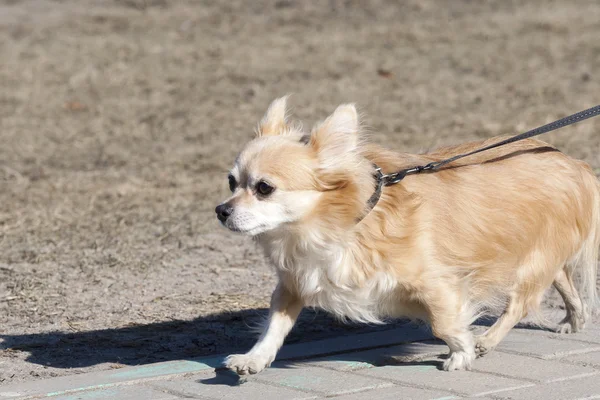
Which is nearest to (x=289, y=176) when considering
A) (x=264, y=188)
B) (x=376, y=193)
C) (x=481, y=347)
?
(x=264, y=188)

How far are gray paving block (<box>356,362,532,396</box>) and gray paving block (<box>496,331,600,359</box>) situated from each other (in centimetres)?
36

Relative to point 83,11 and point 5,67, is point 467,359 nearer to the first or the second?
point 5,67

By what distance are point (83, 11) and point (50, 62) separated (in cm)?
281

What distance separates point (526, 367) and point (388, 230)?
78 cm

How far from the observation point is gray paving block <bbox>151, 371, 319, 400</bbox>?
3.78m

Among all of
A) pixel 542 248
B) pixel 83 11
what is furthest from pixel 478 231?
pixel 83 11

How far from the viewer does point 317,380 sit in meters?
3.96

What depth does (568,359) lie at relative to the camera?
13.5ft

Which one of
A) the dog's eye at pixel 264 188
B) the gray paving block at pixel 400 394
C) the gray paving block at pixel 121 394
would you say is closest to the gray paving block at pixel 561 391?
the gray paving block at pixel 400 394

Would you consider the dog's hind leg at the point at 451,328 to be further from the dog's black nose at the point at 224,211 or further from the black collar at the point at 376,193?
the dog's black nose at the point at 224,211

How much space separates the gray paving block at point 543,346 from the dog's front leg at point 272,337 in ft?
3.02

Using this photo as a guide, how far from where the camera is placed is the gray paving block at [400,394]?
370cm

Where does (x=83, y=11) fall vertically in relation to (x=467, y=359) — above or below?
above

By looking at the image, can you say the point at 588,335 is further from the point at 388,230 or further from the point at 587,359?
the point at 388,230
